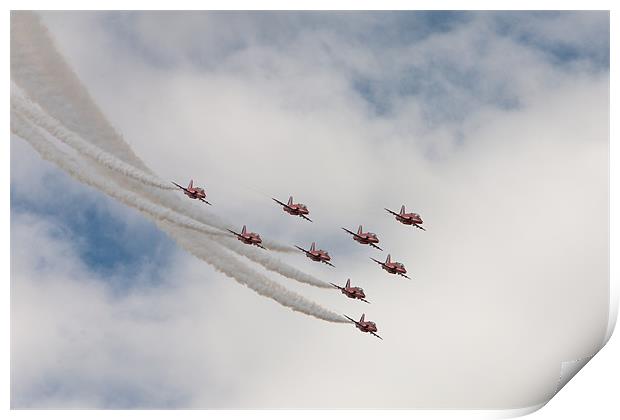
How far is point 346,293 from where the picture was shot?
36656mm

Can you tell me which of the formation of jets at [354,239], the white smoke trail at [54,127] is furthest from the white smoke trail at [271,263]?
the white smoke trail at [54,127]

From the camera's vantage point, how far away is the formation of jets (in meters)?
34.8

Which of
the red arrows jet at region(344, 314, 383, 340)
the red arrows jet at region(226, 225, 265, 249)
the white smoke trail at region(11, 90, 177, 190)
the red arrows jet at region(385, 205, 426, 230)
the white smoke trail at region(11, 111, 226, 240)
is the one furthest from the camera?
the red arrows jet at region(344, 314, 383, 340)

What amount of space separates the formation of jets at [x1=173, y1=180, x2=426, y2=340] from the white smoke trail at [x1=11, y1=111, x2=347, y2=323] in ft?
3.24

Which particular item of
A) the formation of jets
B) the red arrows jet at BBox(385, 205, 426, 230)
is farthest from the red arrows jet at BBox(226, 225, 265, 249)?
the red arrows jet at BBox(385, 205, 426, 230)

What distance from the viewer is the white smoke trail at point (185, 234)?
106ft

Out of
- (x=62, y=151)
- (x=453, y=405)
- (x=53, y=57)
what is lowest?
(x=453, y=405)

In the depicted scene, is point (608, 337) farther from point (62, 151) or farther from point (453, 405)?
point (62, 151)

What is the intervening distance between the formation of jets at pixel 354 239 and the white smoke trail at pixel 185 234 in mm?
988

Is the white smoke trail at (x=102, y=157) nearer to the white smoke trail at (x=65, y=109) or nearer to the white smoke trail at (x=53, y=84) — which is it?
the white smoke trail at (x=65, y=109)

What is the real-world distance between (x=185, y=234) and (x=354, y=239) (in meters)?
5.86

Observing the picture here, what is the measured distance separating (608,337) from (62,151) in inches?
765

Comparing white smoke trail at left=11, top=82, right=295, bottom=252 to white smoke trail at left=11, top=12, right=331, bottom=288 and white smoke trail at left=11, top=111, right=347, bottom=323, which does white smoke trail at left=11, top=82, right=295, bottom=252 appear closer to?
white smoke trail at left=11, top=12, right=331, bottom=288
